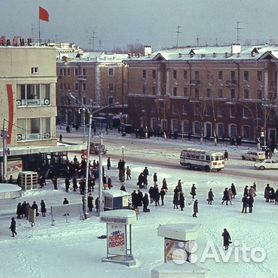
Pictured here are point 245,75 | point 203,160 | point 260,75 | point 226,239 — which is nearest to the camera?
point 226,239

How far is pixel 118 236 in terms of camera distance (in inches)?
1032

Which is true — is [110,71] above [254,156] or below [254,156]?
above

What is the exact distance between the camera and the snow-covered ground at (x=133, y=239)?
24.9 m

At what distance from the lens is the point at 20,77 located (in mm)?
46375

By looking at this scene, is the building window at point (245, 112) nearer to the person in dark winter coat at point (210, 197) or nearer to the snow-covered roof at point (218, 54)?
the snow-covered roof at point (218, 54)

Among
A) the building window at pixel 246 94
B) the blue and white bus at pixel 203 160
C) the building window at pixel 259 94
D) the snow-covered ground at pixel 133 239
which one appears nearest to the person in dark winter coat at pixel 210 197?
the snow-covered ground at pixel 133 239

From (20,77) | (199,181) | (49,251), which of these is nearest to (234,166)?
(199,181)

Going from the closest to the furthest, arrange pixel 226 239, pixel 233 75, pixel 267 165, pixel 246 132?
pixel 226 239 < pixel 267 165 < pixel 246 132 < pixel 233 75

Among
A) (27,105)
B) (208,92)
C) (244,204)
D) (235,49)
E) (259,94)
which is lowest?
(244,204)

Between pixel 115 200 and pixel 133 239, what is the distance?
15.5 ft

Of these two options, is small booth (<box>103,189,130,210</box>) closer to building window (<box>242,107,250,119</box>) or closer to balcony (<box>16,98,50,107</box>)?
balcony (<box>16,98,50,107</box>)

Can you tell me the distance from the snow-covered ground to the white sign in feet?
2.00

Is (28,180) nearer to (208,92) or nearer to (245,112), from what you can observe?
(245,112)

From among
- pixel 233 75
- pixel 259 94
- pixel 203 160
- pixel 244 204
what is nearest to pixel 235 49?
pixel 233 75
